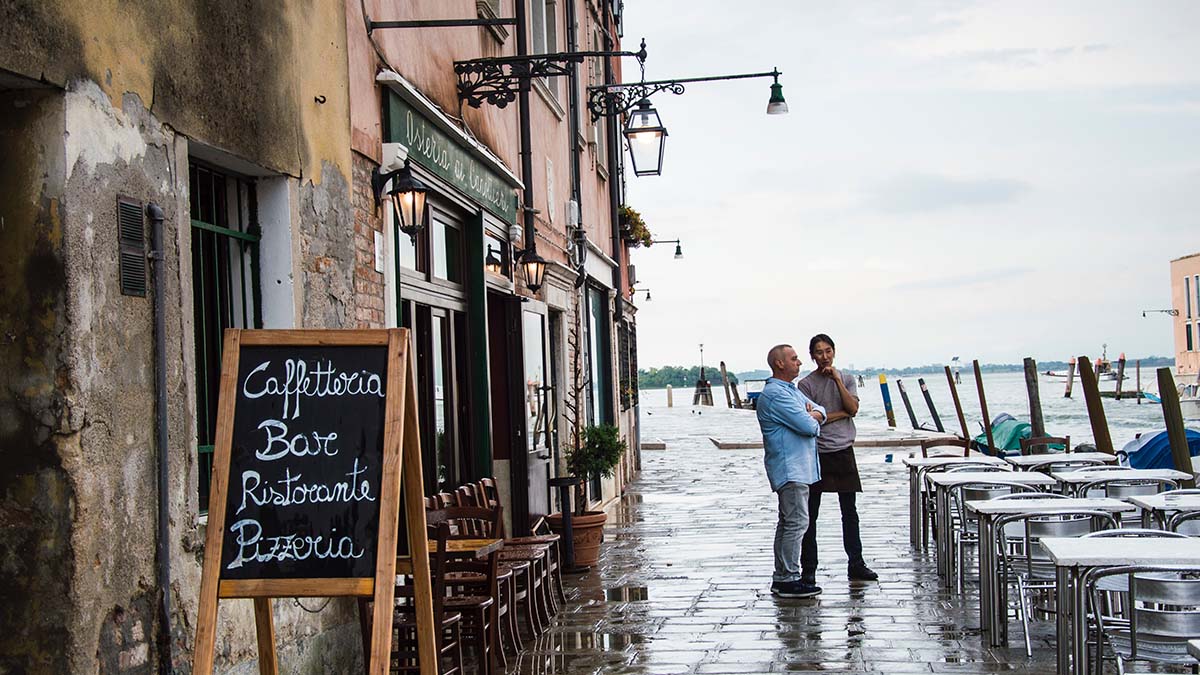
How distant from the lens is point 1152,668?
18.6ft

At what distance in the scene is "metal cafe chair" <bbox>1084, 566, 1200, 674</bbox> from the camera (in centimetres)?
505

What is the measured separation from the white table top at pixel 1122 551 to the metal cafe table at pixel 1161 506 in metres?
1.08

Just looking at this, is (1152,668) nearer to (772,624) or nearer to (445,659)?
(772,624)

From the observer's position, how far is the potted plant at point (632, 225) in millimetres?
21281

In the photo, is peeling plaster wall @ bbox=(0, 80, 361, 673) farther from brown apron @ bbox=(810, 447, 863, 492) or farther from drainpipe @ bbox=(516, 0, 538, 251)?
drainpipe @ bbox=(516, 0, 538, 251)

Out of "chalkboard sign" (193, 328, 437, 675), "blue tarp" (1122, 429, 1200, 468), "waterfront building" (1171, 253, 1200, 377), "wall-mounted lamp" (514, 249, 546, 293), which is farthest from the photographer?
"waterfront building" (1171, 253, 1200, 377)

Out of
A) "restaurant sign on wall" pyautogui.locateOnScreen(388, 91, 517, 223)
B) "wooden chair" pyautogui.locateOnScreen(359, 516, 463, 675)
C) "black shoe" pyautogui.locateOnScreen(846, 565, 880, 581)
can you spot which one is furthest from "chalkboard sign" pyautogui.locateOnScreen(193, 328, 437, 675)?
"black shoe" pyautogui.locateOnScreen(846, 565, 880, 581)

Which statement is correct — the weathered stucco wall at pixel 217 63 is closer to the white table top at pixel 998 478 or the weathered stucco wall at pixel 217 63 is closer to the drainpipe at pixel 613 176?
the white table top at pixel 998 478

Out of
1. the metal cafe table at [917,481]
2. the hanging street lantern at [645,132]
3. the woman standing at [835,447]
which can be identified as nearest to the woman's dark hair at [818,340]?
the woman standing at [835,447]

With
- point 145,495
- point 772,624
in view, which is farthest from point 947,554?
point 145,495

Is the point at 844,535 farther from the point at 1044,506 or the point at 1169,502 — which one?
the point at 1169,502

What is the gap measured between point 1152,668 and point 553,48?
1016 cm

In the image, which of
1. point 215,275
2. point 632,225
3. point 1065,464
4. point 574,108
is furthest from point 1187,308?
point 215,275

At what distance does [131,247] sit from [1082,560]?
379 centimetres
